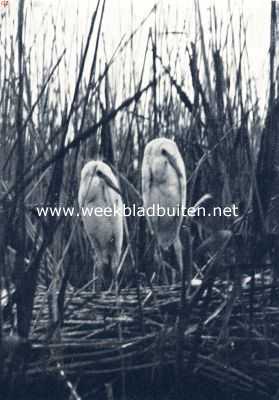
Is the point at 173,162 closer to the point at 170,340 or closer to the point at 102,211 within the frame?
the point at 102,211

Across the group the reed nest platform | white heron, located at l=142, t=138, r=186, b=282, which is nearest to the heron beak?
white heron, located at l=142, t=138, r=186, b=282

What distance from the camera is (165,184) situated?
794 millimetres

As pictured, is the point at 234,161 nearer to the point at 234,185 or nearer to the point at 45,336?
the point at 234,185

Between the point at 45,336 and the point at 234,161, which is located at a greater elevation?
the point at 234,161

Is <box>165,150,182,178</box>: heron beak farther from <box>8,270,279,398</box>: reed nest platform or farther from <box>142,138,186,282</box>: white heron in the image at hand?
<box>8,270,279,398</box>: reed nest platform

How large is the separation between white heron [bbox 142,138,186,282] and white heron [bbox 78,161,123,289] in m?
0.04

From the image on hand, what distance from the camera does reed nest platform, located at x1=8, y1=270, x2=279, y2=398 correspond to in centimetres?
73

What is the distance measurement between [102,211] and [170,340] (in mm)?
176

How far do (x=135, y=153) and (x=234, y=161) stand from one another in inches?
6.6

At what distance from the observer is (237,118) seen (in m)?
0.95

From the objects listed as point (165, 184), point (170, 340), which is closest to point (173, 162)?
point (165, 184)

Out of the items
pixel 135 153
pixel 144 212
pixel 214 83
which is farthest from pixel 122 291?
pixel 214 83

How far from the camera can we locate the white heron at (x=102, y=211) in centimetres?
78

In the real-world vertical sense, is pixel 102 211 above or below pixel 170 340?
above
